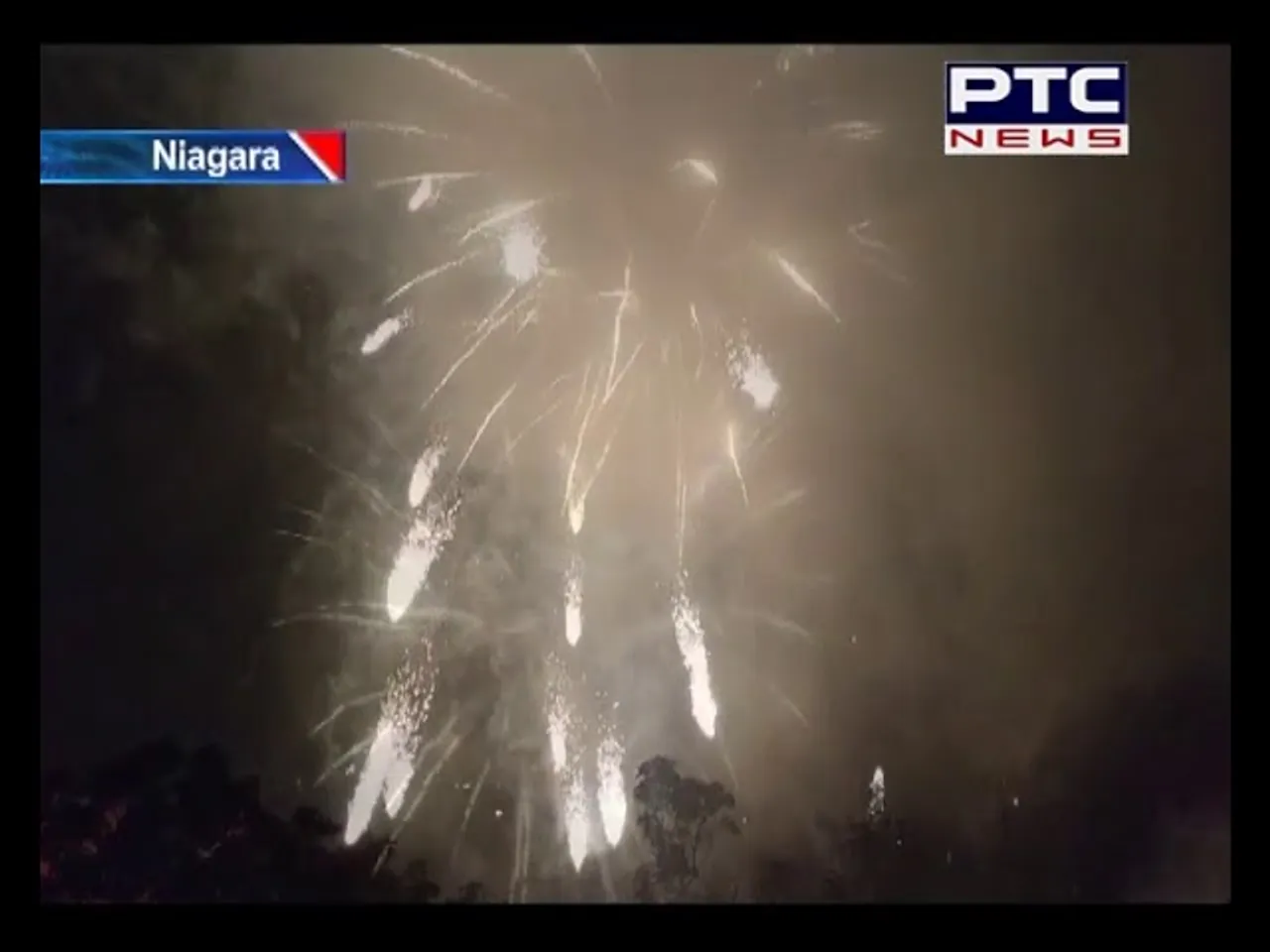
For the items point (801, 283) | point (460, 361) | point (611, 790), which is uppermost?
point (801, 283)

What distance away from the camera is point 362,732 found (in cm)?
210

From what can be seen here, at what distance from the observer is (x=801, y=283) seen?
7.00 ft

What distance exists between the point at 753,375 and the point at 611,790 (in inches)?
32.7

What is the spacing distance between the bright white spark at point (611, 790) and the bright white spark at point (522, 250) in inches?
35.2

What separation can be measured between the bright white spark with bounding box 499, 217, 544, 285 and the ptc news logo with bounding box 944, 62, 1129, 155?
799 mm

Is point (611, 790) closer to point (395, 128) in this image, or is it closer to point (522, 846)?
point (522, 846)

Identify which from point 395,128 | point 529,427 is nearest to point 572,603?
point 529,427

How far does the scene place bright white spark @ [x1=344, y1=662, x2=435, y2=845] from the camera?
2100 millimetres

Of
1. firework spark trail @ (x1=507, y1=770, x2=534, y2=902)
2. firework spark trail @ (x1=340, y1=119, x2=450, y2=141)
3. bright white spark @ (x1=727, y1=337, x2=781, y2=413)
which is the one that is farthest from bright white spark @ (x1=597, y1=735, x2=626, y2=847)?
firework spark trail @ (x1=340, y1=119, x2=450, y2=141)

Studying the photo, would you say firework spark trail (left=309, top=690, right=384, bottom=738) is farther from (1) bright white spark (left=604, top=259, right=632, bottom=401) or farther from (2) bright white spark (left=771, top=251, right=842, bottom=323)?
(2) bright white spark (left=771, top=251, right=842, bottom=323)

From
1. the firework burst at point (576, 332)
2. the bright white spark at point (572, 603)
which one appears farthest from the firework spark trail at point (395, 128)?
the bright white spark at point (572, 603)

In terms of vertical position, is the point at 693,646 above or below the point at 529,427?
below

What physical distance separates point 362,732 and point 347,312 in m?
0.80

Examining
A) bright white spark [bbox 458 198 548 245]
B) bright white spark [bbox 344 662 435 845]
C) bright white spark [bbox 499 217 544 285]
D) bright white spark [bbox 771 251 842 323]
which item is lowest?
bright white spark [bbox 344 662 435 845]
